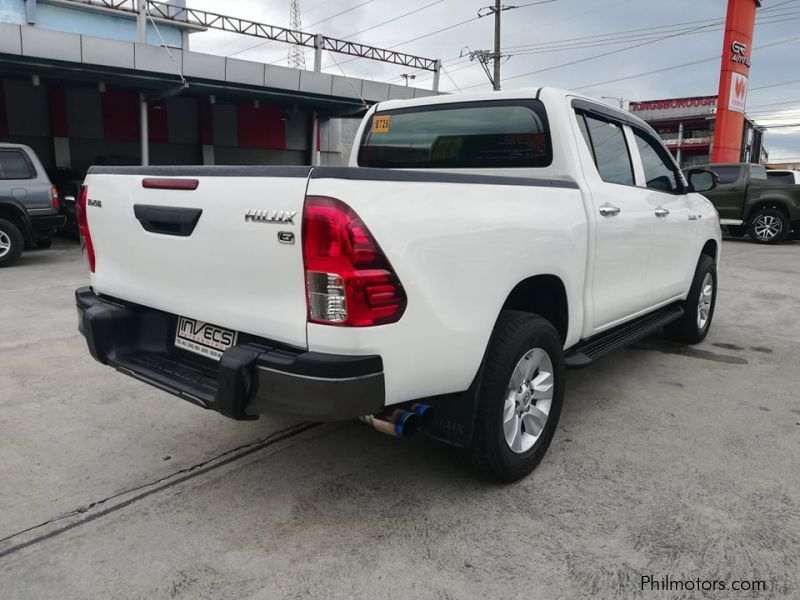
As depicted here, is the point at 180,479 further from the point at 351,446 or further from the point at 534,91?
the point at 534,91

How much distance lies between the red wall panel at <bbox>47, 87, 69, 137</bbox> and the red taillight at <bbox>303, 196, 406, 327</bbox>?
18673mm

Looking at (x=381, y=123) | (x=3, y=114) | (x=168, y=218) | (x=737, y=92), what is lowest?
(x=168, y=218)

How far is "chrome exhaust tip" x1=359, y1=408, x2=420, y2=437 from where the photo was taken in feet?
8.06

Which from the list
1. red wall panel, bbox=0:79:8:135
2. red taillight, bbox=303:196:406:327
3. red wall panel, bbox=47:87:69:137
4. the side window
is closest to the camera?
red taillight, bbox=303:196:406:327

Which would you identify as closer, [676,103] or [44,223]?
[44,223]

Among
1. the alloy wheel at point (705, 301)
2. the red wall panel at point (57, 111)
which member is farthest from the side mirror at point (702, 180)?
the red wall panel at point (57, 111)

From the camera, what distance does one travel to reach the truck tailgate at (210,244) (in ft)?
7.43

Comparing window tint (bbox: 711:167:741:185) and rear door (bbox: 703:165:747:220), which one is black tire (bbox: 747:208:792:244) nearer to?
rear door (bbox: 703:165:747:220)

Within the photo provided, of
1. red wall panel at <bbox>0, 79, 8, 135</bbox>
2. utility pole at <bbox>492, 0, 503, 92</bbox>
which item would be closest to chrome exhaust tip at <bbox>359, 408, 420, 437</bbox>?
red wall panel at <bbox>0, 79, 8, 135</bbox>

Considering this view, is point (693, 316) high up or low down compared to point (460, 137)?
down

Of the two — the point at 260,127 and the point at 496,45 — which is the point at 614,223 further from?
the point at 496,45

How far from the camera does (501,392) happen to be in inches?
106

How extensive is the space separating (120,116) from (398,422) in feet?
64.0
